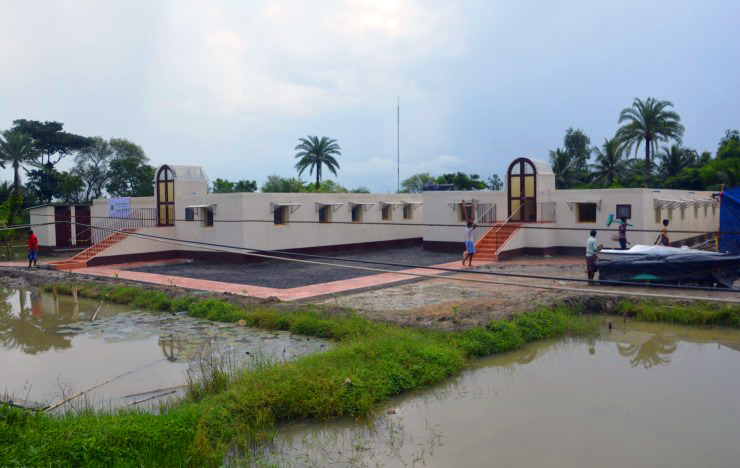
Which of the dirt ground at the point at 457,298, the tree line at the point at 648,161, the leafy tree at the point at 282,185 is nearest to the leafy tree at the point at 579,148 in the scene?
the tree line at the point at 648,161

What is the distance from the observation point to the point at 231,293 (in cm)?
1603

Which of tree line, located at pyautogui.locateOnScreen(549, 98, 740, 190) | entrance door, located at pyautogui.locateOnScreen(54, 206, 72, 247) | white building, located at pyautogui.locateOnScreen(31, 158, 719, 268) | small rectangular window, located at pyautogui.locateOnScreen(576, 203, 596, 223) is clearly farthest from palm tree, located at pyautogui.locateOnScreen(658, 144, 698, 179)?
entrance door, located at pyautogui.locateOnScreen(54, 206, 72, 247)

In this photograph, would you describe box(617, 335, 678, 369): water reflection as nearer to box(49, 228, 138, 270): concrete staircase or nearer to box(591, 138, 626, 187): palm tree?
box(49, 228, 138, 270): concrete staircase

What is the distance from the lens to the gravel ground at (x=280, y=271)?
19.0 meters

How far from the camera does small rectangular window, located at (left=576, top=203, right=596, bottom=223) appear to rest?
2372cm

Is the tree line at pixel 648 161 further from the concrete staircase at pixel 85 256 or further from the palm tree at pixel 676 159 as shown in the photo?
the concrete staircase at pixel 85 256

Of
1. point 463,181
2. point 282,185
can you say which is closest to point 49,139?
point 282,185

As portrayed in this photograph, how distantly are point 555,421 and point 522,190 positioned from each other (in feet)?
59.0

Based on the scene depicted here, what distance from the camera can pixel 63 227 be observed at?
28.3 m

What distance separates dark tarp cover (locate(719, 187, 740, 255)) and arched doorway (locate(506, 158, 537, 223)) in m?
6.51

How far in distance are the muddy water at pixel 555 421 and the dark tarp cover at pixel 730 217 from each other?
37.2ft

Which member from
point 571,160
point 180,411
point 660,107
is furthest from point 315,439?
point 571,160

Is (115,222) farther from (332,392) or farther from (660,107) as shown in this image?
(660,107)

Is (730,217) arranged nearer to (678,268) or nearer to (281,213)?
(678,268)
